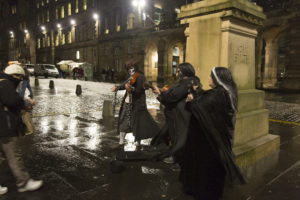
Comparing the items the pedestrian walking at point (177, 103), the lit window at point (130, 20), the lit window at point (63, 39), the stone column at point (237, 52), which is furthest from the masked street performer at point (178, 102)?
the lit window at point (63, 39)

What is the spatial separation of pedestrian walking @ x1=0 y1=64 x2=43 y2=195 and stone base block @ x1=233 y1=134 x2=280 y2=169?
2996mm

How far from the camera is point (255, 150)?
13.9 ft

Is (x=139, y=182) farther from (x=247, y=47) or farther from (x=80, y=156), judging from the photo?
(x=247, y=47)

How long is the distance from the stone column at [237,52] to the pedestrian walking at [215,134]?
Answer: 1.19 m

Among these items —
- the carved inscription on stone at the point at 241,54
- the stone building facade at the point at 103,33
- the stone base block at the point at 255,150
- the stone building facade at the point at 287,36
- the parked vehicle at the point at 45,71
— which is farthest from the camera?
the parked vehicle at the point at 45,71

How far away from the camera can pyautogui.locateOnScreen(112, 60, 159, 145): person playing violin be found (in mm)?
4809

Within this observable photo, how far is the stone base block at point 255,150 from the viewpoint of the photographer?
13.0ft

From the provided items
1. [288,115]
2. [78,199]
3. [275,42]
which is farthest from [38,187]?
[275,42]

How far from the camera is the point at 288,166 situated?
4.30m

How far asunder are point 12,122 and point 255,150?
376 cm

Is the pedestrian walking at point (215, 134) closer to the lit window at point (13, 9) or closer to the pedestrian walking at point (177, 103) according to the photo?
the pedestrian walking at point (177, 103)

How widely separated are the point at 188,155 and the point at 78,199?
1491 millimetres

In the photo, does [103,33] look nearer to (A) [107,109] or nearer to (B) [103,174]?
(A) [107,109]

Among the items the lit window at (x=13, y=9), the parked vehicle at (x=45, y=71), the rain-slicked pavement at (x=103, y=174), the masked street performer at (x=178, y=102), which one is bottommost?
the rain-slicked pavement at (x=103, y=174)
